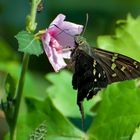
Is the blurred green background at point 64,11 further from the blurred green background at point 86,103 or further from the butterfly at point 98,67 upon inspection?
the butterfly at point 98,67

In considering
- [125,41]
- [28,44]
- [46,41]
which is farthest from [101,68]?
[125,41]

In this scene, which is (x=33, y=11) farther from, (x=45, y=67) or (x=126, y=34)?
(x=45, y=67)

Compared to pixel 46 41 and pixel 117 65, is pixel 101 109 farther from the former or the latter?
pixel 46 41

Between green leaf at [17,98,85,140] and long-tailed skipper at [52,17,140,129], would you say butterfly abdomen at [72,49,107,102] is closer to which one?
long-tailed skipper at [52,17,140,129]

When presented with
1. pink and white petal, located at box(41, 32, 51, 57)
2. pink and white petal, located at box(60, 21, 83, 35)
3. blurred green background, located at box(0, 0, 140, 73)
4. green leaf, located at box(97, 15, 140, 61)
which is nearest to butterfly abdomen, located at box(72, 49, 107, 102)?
pink and white petal, located at box(60, 21, 83, 35)

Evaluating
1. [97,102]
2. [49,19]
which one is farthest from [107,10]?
[97,102]
